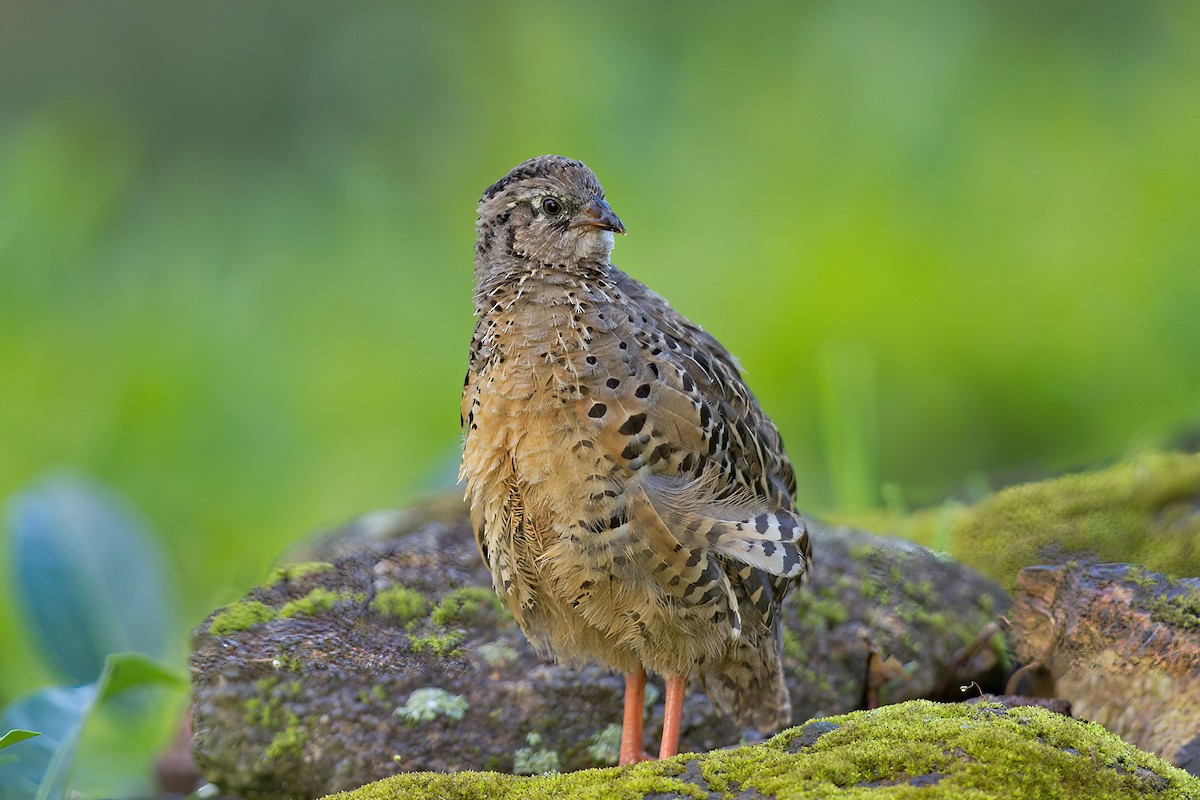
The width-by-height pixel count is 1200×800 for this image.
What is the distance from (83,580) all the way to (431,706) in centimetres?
175

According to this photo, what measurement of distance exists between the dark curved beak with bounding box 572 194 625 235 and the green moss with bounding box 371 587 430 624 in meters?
1.35

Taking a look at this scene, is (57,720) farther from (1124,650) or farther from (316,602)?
(1124,650)

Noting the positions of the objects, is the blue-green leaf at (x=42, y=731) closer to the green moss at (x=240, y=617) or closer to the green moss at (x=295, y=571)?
the green moss at (x=240, y=617)

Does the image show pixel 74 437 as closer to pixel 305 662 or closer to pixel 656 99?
pixel 305 662

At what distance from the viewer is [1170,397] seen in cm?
657

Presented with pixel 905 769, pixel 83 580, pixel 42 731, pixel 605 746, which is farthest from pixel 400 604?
pixel 905 769

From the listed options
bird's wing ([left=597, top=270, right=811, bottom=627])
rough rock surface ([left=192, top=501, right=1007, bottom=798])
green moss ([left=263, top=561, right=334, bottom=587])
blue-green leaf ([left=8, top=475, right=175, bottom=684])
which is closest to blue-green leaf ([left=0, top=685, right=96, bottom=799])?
rough rock surface ([left=192, top=501, right=1007, bottom=798])

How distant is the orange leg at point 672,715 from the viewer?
395 centimetres

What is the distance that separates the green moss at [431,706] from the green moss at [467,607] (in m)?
0.31

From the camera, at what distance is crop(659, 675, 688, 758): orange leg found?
13.0ft

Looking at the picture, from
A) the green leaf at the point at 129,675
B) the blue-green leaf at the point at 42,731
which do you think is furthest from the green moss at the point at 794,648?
the blue-green leaf at the point at 42,731

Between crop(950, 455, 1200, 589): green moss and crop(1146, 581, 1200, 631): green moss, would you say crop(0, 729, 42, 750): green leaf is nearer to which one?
crop(950, 455, 1200, 589): green moss

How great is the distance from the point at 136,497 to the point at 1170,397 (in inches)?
199

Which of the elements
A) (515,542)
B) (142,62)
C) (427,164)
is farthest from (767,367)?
(142,62)
